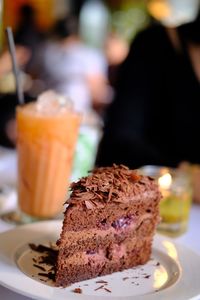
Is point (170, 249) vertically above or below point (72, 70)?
above

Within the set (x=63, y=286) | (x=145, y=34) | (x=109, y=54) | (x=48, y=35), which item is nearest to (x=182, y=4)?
(x=109, y=54)

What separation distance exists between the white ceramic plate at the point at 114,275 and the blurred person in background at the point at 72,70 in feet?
11.1

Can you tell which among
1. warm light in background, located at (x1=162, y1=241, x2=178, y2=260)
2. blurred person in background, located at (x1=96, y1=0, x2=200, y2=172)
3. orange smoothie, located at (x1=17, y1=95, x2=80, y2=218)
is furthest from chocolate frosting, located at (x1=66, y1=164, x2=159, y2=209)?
blurred person in background, located at (x1=96, y1=0, x2=200, y2=172)

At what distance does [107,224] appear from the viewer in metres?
1.09

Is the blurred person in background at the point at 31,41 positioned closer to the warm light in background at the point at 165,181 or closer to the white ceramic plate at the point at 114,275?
the warm light in background at the point at 165,181

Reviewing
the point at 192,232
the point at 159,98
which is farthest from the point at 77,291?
the point at 159,98

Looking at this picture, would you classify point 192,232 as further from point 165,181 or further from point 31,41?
point 31,41

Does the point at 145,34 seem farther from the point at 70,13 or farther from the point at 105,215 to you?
the point at 70,13

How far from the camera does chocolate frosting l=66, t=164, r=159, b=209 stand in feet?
3.37

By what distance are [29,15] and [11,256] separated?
4.65 metres

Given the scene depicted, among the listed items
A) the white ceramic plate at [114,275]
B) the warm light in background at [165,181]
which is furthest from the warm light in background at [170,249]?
the warm light in background at [165,181]

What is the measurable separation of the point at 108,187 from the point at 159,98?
123 centimetres

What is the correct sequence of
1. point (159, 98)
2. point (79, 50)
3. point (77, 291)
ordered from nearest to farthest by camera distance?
point (77, 291) < point (159, 98) < point (79, 50)

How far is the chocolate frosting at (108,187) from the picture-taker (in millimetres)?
1028
